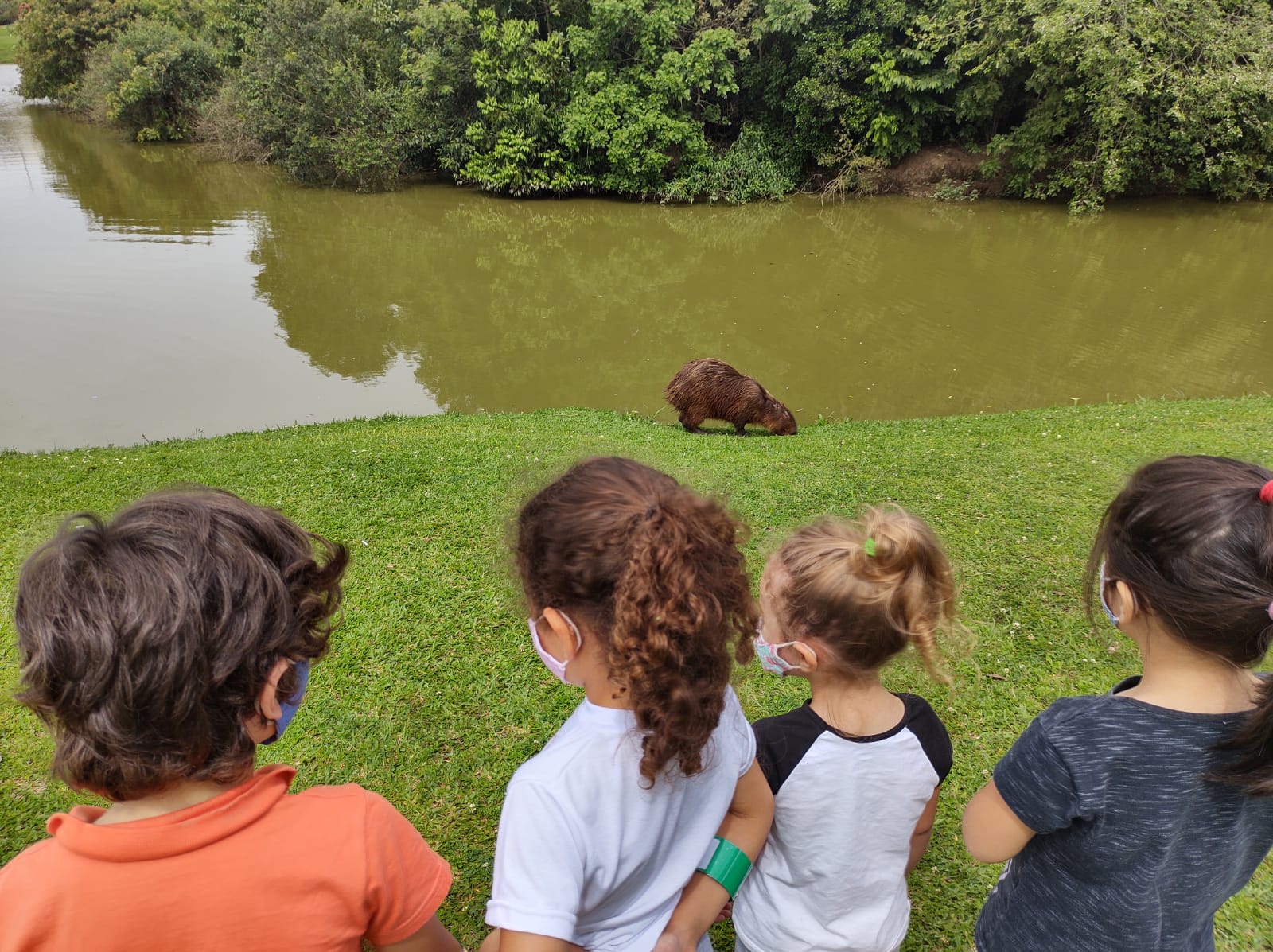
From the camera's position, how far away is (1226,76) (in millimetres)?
15078

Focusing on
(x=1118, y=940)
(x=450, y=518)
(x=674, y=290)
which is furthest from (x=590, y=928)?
(x=674, y=290)

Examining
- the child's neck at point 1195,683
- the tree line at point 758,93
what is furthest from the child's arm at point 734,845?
the tree line at point 758,93

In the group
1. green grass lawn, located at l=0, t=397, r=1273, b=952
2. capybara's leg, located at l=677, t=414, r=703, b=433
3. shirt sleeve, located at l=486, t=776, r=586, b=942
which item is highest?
shirt sleeve, located at l=486, t=776, r=586, b=942

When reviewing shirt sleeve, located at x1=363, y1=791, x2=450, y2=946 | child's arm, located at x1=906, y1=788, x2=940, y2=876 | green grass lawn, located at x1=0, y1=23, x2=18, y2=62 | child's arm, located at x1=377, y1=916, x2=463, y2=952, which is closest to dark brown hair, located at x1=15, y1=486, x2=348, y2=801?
shirt sleeve, located at x1=363, y1=791, x2=450, y2=946

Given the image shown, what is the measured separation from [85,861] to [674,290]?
1355 cm

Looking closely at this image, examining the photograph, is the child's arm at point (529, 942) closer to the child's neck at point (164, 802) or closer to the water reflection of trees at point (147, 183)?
the child's neck at point (164, 802)

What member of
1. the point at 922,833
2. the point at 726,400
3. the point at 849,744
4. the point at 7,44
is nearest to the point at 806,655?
the point at 849,744

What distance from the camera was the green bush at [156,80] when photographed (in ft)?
86.0

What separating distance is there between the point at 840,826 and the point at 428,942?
83 cm

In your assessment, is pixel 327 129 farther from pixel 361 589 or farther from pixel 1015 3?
pixel 361 589

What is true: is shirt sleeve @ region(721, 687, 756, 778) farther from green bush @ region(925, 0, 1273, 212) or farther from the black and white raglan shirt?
green bush @ region(925, 0, 1273, 212)

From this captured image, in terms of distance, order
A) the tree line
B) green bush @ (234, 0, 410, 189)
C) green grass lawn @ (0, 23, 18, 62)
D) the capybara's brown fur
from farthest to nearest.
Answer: green grass lawn @ (0, 23, 18, 62) → green bush @ (234, 0, 410, 189) → the tree line → the capybara's brown fur

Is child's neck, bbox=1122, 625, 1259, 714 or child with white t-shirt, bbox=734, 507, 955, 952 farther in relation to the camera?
child with white t-shirt, bbox=734, 507, 955, 952

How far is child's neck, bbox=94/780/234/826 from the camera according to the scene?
41.9 inches
